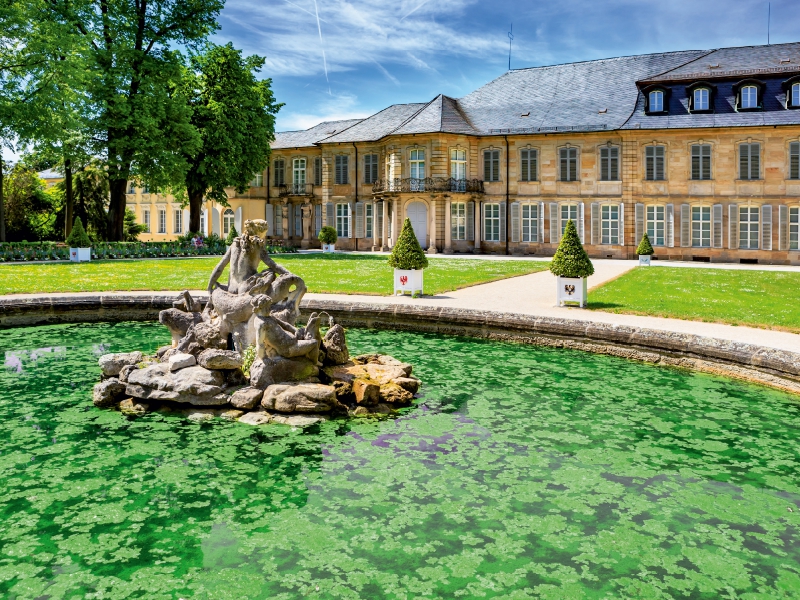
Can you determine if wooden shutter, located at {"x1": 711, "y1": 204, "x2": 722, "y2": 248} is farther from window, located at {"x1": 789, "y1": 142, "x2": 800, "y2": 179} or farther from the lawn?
the lawn

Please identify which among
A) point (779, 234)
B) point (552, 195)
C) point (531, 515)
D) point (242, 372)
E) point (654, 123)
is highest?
point (654, 123)

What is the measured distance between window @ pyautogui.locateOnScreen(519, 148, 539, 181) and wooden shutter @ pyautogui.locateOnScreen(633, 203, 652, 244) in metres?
5.89

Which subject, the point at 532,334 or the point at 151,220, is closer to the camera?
the point at 532,334

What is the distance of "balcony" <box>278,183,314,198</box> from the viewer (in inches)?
1895

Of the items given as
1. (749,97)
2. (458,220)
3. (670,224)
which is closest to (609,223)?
(670,224)

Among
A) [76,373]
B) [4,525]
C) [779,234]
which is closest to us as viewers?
[4,525]

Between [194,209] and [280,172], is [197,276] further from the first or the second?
[280,172]

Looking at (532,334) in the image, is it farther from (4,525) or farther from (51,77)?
(51,77)

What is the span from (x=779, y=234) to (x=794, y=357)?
2840 cm

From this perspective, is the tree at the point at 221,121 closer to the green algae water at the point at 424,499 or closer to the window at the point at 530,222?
the window at the point at 530,222

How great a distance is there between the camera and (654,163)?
37000 millimetres

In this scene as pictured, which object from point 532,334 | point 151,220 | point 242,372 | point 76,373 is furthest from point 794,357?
point 151,220

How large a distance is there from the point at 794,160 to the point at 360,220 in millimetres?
24593

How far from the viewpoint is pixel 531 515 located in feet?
18.9
